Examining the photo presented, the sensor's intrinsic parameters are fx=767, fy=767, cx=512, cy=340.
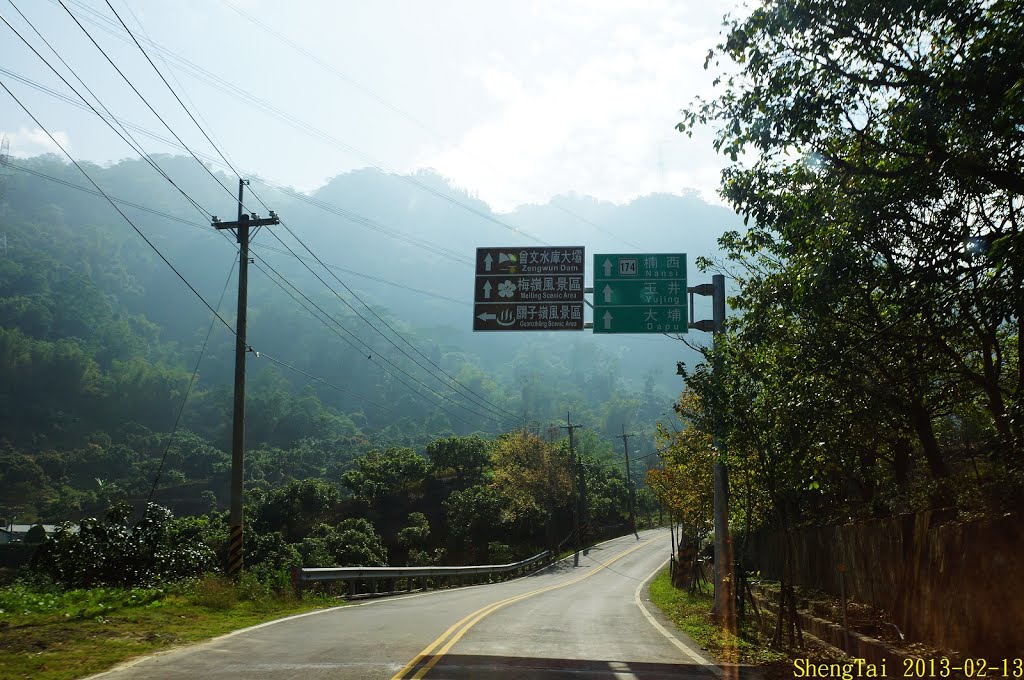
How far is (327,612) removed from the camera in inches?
717

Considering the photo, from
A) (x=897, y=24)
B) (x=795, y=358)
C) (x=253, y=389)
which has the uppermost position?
(x=253, y=389)

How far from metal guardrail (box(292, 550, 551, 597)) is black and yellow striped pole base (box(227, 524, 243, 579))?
162cm

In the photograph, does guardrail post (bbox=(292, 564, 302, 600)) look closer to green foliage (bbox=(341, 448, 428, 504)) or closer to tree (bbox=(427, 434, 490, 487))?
green foliage (bbox=(341, 448, 428, 504))

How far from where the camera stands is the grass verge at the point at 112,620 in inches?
401

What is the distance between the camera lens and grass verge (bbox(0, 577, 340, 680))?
10195 millimetres

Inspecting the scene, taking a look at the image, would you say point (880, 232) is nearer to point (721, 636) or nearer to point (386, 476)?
point (721, 636)

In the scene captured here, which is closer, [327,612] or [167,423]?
[327,612]

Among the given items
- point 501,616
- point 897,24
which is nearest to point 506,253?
point 501,616

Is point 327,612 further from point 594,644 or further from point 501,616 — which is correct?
point 594,644

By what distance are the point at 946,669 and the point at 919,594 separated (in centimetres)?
157

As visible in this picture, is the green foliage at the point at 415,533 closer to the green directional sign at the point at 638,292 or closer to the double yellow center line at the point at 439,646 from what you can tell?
the double yellow center line at the point at 439,646

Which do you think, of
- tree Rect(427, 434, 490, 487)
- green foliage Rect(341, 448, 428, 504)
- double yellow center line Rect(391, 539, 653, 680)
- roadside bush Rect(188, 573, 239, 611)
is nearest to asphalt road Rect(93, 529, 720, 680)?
double yellow center line Rect(391, 539, 653, 680)

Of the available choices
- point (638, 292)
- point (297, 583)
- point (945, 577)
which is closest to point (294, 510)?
point (297, 583)

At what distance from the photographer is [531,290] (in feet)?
60.0
